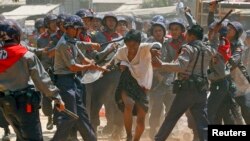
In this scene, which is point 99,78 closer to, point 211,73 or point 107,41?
point 107,41

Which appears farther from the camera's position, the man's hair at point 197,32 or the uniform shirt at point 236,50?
the uniform shirt at point 236,50

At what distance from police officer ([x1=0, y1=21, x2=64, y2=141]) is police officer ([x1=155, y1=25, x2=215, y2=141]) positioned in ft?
6.14

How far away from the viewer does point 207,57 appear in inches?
310

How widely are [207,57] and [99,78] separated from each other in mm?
2146

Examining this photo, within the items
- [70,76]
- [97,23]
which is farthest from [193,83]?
[97,23]

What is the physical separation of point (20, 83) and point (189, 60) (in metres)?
2.23

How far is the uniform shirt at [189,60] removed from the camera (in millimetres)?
7656

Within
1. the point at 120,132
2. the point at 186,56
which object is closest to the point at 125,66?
the point at 186,56

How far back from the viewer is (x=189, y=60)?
25.3 feet

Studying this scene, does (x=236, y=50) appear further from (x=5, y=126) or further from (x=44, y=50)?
(x=5, y=126)

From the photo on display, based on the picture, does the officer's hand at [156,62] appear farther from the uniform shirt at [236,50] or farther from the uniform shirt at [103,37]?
the uniform shirt at [103,37]

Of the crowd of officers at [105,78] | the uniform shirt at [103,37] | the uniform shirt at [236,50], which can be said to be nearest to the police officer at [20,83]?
the crowd of officers at [105,78]

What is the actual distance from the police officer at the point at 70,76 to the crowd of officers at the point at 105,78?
0.01 m

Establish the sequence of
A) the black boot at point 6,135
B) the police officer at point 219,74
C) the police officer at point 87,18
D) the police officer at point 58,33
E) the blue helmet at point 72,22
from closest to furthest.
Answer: the blue helmet at point 72,22, the police officer at point 219,74, the police officer at point 58,33, the black boot at point 6,135, the police officer at point 87,18
